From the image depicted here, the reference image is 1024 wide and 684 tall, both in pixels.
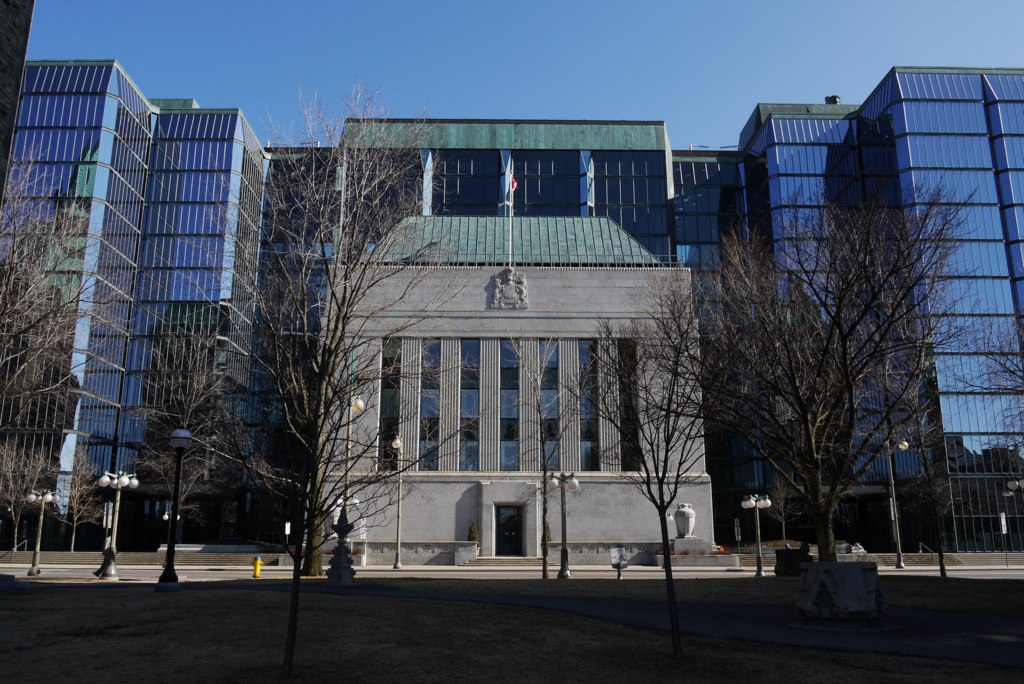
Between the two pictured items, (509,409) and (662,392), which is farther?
(509,409)

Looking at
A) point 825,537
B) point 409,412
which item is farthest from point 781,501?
point 825,537

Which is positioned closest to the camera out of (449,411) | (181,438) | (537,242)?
(181,438)

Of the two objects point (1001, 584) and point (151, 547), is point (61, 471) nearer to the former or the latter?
point (151, 547)

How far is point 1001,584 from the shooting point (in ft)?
72.4

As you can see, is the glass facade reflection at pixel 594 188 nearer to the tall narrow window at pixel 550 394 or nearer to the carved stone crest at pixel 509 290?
the carved stone crest at pixel 509 290

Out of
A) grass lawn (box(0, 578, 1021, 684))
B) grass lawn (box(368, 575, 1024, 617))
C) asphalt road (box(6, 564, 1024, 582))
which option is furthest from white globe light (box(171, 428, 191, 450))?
asphalt road (box(6, 564, 1024, 582))

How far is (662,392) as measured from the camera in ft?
92.2

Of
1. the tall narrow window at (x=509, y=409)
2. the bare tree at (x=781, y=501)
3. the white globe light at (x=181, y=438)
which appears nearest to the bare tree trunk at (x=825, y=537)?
the white globe light at (x=181, y=438)

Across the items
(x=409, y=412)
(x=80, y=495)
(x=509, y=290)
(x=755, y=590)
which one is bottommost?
(x=755, y=590)

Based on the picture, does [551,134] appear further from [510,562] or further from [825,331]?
[825,331]

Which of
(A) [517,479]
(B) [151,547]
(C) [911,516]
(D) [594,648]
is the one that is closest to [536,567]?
(A) [517,479]

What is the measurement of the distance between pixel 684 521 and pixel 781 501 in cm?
1966

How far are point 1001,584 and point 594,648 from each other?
15843mm

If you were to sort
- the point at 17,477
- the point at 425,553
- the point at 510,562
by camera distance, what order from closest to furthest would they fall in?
the point at 510,562 < the point at 425,553 < the point at 17,477
